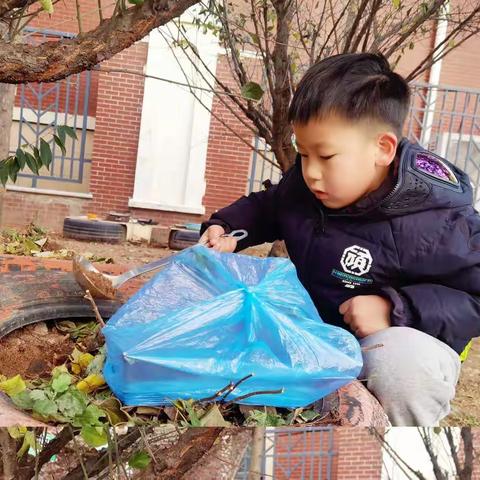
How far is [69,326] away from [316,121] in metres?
0.89

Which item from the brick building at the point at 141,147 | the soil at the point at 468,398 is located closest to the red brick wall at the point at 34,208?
the brick building at the point at 141,147

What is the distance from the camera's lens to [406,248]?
1582mm

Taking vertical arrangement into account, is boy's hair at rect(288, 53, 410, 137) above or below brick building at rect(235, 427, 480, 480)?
above

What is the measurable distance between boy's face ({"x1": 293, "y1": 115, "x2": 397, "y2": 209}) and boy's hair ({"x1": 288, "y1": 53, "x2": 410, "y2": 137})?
3 centimetres

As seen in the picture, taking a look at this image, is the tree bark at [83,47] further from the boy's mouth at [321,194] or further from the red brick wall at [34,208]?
the red brick wall at [34,208]

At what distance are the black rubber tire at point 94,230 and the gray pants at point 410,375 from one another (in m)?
5.35

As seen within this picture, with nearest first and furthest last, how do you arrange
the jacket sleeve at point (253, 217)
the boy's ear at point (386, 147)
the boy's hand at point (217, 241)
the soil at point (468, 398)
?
the boy's ear at point (386, 147) → the boy's hand at point (217, 241) → the jacket sleeve at point (253, 217) → the soil at point (468, 398)

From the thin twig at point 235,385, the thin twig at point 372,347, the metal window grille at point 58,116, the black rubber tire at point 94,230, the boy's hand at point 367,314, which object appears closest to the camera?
the thin twig at point 235,385

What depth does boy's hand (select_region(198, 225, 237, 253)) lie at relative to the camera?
175cm

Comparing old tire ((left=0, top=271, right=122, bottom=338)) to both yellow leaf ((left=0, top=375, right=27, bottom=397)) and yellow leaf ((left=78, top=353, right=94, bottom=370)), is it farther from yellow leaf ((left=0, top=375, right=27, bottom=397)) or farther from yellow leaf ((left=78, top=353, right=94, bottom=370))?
yellow leaf ((left=0, top=375, right=27, bottom=397))

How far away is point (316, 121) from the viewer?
149cm

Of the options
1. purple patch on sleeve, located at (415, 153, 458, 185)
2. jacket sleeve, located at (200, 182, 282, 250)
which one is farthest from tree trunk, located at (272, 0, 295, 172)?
purple patch on sleeve, located at (415, 153, 458, 185)

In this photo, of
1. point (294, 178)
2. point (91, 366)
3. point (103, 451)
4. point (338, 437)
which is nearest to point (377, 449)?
point (338, 437)

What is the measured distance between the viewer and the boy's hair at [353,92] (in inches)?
59.5
